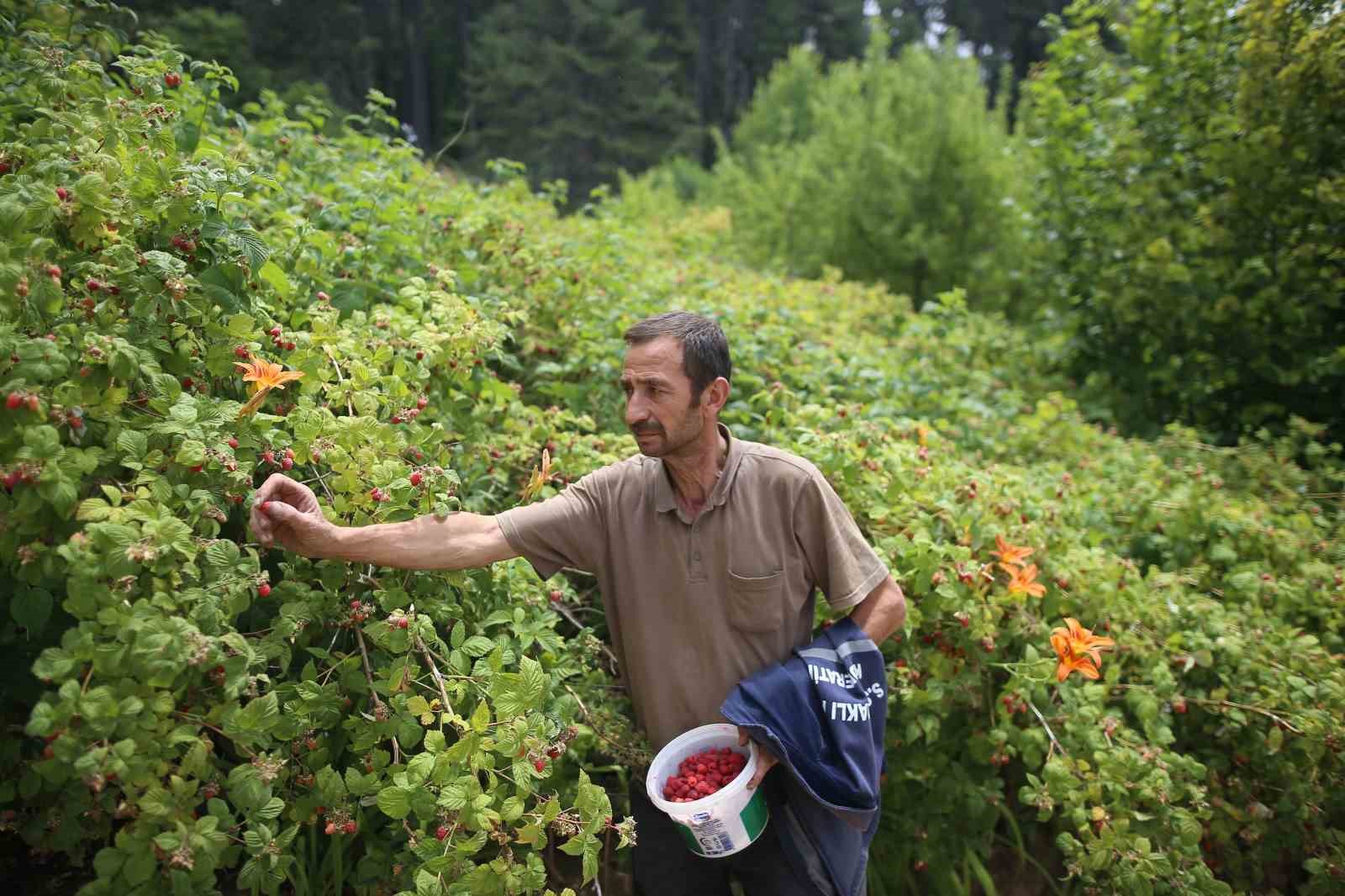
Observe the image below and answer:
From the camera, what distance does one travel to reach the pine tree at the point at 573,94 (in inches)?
906

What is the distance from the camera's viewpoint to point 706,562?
2215mm

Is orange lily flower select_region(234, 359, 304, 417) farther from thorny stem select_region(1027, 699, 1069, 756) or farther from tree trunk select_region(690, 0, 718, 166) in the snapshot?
tree trunk select_region(690, 0, 718, 166)

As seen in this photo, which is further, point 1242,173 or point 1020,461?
point 1242,173

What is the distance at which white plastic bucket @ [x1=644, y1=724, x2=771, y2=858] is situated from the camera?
6.43 ft

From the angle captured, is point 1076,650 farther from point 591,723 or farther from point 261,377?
point 261,377

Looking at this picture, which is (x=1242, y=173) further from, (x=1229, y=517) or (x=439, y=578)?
(x=439, y=578)

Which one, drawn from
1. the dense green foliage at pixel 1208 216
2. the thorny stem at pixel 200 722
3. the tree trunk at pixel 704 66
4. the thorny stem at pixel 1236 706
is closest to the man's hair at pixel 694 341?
the thorny stem at pixel 200 722

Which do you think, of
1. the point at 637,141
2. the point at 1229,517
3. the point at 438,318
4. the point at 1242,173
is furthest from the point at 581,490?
the point at 637,141

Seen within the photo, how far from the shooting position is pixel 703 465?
2248 millimetres

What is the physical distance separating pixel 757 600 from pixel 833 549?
0.73 ft

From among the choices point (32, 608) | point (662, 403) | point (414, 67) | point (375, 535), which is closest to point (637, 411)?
point (662, 403)

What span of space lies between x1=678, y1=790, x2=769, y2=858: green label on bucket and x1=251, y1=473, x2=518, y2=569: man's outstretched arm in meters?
0.74

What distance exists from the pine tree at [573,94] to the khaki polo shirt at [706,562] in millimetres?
21093

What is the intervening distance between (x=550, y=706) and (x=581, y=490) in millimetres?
529
